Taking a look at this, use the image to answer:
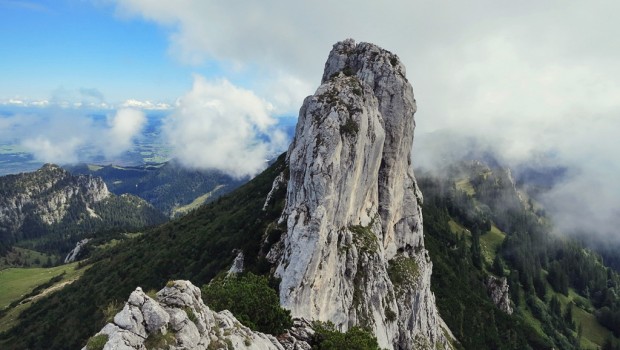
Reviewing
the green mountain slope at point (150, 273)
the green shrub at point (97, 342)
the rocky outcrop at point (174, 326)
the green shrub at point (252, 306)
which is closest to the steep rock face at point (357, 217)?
the green shrub at point (252, 306)

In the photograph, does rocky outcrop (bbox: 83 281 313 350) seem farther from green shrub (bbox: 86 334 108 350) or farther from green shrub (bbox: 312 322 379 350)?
green shrub (bbox: 312 322 379 350)

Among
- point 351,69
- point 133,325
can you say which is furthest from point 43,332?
point 133,325

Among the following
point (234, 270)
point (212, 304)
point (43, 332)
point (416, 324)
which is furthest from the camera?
point (43, 332)

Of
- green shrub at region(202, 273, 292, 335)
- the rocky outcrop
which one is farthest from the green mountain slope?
the rocky outcrop

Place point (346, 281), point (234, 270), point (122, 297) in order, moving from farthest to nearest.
A: 1. point (122, 297)
2. point (234, 270)
3. point (346, 281)

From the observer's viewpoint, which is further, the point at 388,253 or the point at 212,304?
the point at 388,253

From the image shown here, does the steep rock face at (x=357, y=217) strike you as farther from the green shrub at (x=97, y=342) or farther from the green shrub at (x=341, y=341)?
the green shrub at (x=97, y=342)

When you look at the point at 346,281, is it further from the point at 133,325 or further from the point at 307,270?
the point at 133,325

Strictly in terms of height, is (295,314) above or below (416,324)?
below
